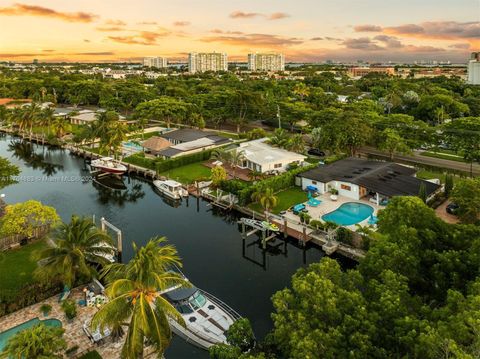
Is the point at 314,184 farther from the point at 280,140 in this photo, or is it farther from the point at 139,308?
the point at 139,308

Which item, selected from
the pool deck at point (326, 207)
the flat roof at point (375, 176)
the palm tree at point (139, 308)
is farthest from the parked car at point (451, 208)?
the palm tree at point (139, 308)

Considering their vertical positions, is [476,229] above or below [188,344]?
above

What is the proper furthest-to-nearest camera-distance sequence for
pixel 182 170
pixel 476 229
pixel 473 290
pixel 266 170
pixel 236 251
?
pixel 182 170
pixel 266 170
pixel 236 251
pixel 476 229
pixel 473 290

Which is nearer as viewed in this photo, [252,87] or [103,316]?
[103,316]

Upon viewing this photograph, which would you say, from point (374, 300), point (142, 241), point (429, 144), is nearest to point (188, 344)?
point (374, 300)

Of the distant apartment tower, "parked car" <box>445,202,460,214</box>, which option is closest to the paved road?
"parked car" <box>445,202,460,214</box>

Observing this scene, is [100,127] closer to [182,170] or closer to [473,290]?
[182,170]

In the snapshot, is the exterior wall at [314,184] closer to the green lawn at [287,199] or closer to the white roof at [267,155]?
the green lawn at [287,199]

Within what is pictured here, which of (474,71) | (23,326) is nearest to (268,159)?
(23,326)
